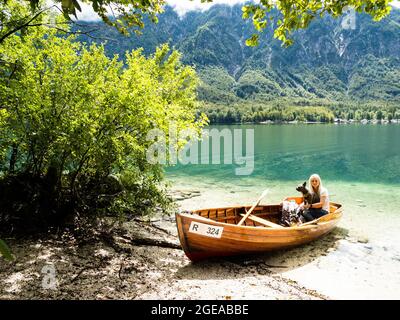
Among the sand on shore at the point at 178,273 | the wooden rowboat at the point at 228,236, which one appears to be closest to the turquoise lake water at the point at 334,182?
the sand on shore at the point at 178,273

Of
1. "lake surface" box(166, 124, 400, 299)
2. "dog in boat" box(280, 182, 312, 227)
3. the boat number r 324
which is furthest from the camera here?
"dog in boat" box(280, 182, 312, 227)

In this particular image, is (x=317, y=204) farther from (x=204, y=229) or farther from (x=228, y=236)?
(x=204, y=229)

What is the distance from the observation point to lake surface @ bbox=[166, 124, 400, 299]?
10.2 metres

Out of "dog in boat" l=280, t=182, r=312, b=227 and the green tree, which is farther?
"dog in boat" l=280, t=182, r=312, b=227

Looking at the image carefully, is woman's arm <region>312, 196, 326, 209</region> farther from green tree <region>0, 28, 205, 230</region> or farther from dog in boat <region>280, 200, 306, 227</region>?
green tree <region>0, 28, 205, 230</region>

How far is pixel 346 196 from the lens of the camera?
76.1 feet

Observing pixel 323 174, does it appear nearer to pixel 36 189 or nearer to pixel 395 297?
pixel 395 297

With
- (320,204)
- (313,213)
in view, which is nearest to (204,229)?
(313,213)

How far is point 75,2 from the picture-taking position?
3051 mm

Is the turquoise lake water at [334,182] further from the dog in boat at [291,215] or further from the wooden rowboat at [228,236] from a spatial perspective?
the wooden rowboat at [228,236]

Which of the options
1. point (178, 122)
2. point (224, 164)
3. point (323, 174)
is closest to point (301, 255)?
point (178, 122)

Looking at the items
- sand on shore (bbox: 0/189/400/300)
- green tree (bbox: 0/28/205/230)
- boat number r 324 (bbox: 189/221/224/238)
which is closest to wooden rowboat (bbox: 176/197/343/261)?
boat number r 324 (bbox: 189/221/224/238)
